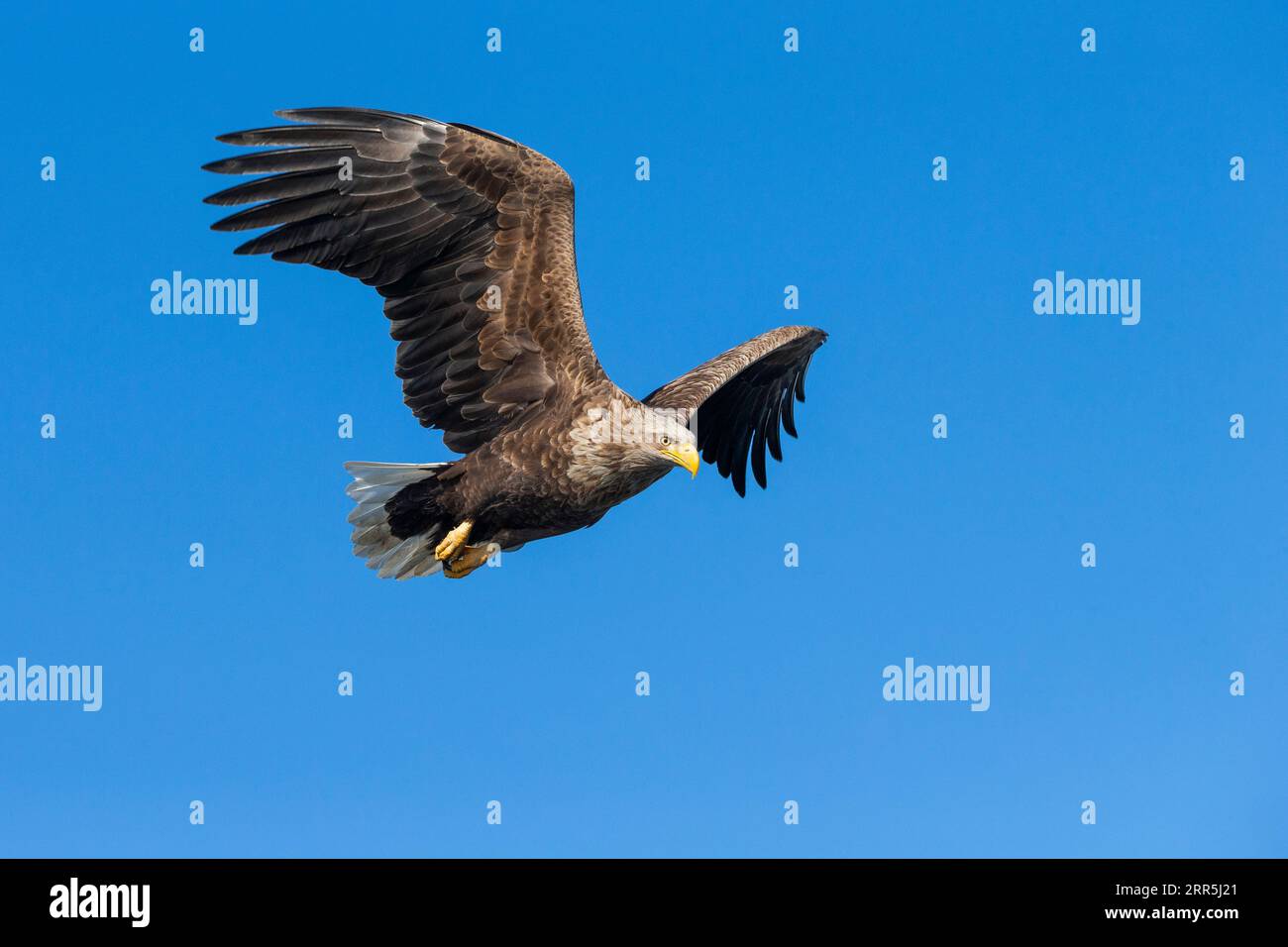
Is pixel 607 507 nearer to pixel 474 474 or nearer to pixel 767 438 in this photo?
pixel 474 474

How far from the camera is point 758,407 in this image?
13906 millimetres

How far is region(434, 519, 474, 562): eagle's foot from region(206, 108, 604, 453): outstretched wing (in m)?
0.75

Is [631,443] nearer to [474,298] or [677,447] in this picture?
[677,447]

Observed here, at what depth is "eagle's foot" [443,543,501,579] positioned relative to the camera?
11375 millimetres

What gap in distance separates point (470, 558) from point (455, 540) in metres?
0.21

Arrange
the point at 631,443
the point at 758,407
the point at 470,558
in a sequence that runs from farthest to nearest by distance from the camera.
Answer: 1. the point at 758,407
2. the point at 470,558
3. the point at 631,443

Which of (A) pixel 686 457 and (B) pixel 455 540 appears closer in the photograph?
(A) pixel 686 457

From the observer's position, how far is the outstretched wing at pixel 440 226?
10.6 meters

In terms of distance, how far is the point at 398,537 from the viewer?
38.6 ft

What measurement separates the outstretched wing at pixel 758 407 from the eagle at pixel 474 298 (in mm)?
2299

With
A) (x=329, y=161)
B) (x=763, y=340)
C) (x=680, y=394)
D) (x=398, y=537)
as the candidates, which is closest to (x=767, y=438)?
(x=763, y=340)

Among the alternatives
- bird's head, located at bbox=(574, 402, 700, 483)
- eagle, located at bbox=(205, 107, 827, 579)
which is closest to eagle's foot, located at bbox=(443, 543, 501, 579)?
eagle, located at bbox=(205, 107, 827, 579)

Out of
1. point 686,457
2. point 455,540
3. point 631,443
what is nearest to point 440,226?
point 631,443

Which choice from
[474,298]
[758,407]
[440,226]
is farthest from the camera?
[758,407]
